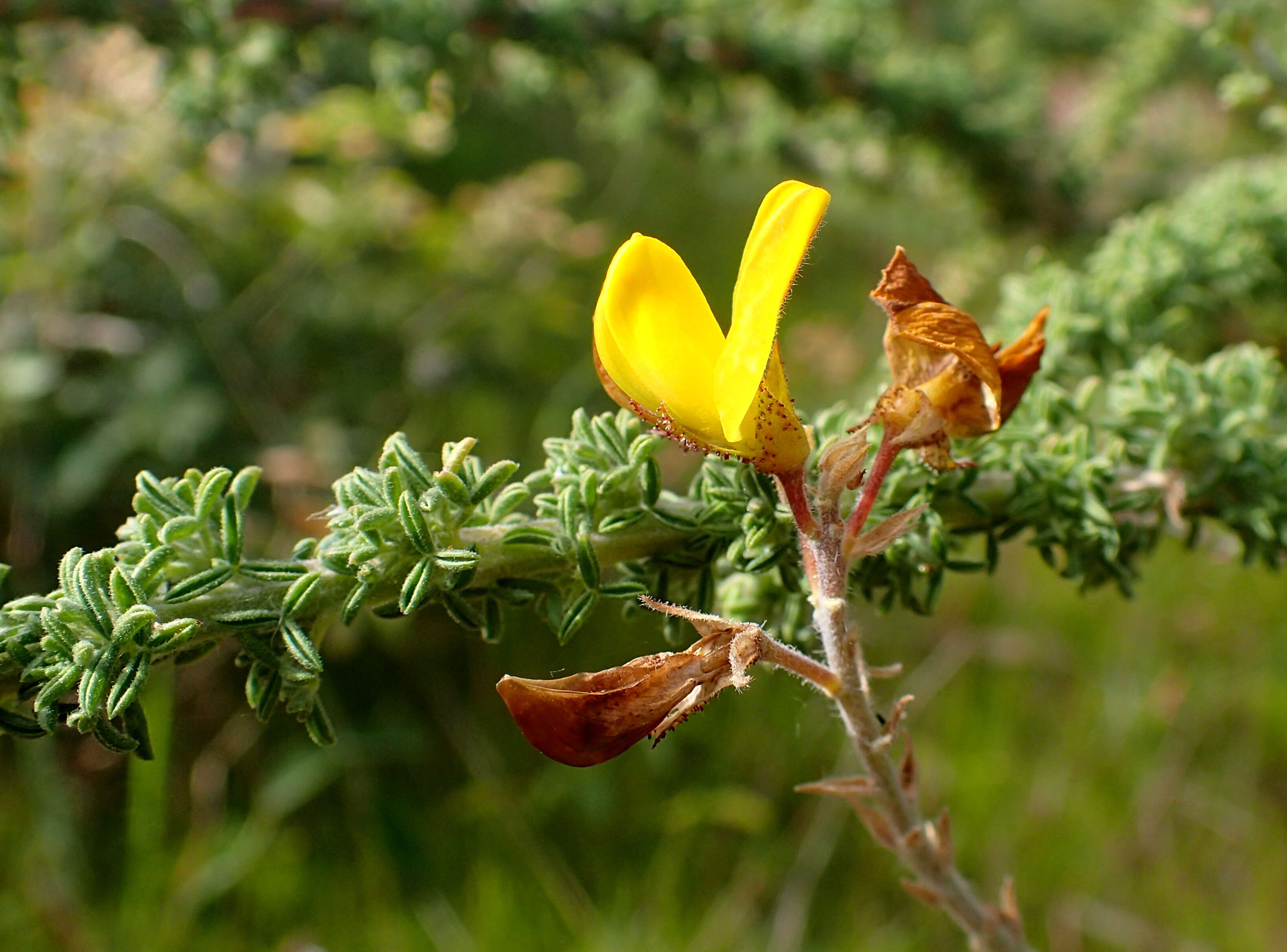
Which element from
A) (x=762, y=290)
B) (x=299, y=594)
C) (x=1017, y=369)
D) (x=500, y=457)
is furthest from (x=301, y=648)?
(x=500, y=457)

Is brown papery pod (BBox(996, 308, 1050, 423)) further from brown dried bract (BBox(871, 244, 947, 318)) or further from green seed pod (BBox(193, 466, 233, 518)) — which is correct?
green seed pod (BBox(193, 466, 233, 518))

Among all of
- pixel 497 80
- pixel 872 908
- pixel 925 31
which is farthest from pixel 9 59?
pixel 925 31

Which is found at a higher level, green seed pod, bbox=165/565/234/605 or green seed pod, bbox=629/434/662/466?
green seed pod, bbox=629/434/662/466

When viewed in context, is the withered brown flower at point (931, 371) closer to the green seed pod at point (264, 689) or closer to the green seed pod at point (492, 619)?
the green seed pod at point (492, 619)

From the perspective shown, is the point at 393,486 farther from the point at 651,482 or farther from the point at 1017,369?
the point at 1017,369

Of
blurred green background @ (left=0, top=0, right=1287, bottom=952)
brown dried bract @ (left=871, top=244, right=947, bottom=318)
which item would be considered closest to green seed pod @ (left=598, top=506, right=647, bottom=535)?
brown dried bract @ (left=871, top=244, right=947, bottom=318)

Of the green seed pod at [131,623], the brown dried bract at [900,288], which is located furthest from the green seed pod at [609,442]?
the green seed pod at [131,623]

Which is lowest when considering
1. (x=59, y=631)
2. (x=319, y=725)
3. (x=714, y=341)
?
(x=319, y=725)
